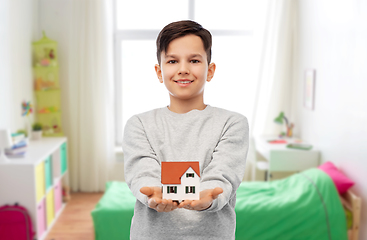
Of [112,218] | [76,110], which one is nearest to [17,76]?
[76,110]

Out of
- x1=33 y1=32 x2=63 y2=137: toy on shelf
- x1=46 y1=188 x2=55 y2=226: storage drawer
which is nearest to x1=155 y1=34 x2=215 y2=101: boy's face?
x1=46 y1=188 x2=55 y2=226: storage drawer

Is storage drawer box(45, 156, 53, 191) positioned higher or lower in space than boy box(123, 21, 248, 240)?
lower

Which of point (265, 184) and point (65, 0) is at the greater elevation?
point (65, 0)

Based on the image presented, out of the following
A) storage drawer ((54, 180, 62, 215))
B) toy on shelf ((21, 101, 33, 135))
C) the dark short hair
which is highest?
the dark short hair

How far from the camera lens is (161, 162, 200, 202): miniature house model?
72 cm

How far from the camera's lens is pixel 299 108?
12.2ft

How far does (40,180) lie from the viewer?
2748mm

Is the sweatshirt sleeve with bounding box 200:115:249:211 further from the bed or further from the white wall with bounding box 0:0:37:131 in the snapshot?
the white wall with bounding box 0:0:37:131

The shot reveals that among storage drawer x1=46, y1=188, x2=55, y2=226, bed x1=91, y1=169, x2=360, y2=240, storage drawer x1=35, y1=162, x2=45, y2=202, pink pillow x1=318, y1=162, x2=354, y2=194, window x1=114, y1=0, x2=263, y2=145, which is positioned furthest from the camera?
window x1=114, y1=0, x2=263, y2=145

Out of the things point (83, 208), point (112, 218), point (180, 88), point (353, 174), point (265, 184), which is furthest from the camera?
point (83, 208)

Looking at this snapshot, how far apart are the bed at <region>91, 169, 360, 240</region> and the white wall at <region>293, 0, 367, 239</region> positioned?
0.20 m

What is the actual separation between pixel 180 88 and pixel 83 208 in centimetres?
291

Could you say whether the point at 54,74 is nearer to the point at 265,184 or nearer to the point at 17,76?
the point at 17,76

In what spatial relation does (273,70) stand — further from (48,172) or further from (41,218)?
(41,218)
